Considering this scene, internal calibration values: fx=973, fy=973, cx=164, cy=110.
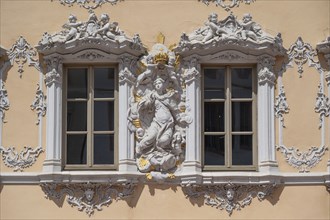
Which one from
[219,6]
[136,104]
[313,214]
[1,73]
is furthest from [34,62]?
[313,214]

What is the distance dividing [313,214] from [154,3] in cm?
414

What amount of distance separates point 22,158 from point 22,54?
5.45 feet

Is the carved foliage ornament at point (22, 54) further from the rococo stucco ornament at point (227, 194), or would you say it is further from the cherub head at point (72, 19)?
the rococo stucco ornament at point (227, 194)

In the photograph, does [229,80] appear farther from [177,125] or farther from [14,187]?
[14,187]

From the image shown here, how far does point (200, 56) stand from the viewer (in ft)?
50.0

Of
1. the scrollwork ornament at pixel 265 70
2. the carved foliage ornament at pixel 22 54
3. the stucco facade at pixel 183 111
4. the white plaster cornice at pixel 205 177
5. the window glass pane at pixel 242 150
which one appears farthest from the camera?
the carved foliage ornament at pixel 22 54

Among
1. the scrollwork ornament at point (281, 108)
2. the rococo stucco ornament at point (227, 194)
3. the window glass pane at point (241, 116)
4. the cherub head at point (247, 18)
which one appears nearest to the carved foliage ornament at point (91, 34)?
the cherub head at point (247, 18)

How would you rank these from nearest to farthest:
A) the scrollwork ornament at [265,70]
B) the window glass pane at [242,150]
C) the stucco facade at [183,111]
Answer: the stucco facade at [183,111], the scrollwork ornament at [265,70], the window glass pane at [242,150]

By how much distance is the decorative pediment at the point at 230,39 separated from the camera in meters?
15.1

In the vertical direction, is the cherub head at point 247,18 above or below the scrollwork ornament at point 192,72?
above

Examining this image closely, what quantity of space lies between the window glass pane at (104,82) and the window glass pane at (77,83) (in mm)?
176

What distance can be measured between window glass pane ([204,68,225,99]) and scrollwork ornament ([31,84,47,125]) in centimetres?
256

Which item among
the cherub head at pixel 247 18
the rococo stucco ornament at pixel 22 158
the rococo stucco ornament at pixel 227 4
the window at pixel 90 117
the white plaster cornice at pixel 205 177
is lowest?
the white plaster cornice at pixel 205 177

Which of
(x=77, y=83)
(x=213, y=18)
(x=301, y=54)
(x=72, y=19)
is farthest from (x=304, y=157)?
(x=72, y=19)
